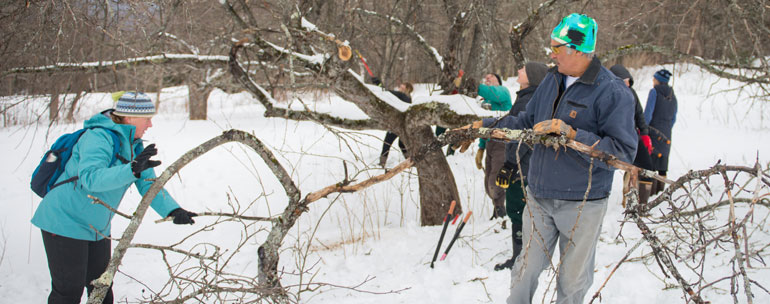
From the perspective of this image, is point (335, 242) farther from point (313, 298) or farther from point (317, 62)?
point (317, 62)

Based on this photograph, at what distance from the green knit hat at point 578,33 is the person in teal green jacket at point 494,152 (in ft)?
5.66

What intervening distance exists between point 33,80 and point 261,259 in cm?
210

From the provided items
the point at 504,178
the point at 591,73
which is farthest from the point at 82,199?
the point at 591,73

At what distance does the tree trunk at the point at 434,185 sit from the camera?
4.36 metres

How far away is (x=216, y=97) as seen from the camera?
16.7 metres

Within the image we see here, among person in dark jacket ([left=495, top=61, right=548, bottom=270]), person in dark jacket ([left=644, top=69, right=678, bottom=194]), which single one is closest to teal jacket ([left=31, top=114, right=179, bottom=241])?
person in dark jacket ([left=495, top=61, right=548, bottom=270])

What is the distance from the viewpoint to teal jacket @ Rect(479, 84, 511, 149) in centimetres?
448

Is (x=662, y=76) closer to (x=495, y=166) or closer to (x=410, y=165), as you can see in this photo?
(x=495, y=166)

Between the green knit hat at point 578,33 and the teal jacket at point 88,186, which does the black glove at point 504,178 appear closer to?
the green knit hat at point 578,33

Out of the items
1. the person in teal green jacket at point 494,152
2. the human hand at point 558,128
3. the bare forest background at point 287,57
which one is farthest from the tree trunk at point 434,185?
the human hand at point 558,128

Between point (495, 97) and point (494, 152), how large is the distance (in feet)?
2.43

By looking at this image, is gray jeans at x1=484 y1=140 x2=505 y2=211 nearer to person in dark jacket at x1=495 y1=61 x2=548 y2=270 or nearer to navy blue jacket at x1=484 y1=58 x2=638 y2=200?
person in dark jacket at x1=495 y1=61 x2=548 y2=270

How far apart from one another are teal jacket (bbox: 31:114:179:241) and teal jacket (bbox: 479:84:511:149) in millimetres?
3105

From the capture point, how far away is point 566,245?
205 centimetres
